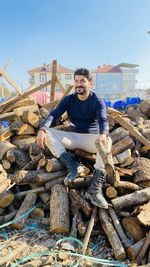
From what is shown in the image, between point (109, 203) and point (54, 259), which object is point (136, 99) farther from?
point (54, 259)

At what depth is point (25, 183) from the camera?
381cm

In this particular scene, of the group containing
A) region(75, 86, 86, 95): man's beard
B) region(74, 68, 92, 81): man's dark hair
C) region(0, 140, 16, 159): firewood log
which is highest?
region(74, 68, 92, 81): man's dark hair

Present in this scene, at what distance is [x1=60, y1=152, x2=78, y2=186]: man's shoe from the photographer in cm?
336

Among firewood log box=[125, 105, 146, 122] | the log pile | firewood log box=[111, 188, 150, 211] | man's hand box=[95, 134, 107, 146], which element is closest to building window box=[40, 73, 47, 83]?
firewood log box=[125, 105, 146, 122]

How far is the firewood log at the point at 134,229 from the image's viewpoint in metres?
2.93

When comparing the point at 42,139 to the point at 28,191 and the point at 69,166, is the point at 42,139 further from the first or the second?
the point at 28,191

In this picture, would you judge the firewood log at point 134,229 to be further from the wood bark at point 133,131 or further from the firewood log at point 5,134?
the firewood log at point 5,134

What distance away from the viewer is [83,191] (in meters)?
3.43

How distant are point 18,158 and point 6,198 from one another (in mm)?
887

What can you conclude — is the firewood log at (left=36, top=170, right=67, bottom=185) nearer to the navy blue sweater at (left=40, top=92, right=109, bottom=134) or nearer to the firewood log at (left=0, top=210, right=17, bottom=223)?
the firewood log at (left=0, top=210, right=17, bottom=223)

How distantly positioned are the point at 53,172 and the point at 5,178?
0.71m

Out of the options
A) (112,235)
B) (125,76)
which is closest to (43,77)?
(125,76)

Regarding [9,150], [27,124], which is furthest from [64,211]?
[27,124]

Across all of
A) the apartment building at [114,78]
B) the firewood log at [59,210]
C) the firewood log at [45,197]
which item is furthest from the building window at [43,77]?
the firewood log at [59,210]
